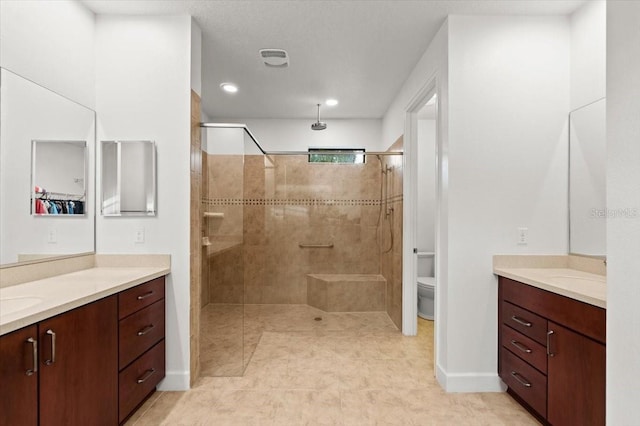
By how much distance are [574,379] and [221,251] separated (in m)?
2.39

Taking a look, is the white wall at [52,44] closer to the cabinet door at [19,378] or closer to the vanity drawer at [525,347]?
the cabinet door at [19,378]

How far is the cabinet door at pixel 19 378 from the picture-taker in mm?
1117

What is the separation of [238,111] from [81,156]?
2569 mm

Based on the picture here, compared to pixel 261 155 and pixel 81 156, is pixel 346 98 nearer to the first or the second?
pixel 261 155

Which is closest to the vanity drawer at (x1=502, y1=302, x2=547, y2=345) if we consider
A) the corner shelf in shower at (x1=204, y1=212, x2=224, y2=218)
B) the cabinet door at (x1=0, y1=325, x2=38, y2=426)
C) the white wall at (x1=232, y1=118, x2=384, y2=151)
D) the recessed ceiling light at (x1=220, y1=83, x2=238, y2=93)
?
the corner shelf in shower at (x1=204, y1=212, x2=224, y2=218)

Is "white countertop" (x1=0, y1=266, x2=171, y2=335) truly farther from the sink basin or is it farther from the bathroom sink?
the bathroom sink

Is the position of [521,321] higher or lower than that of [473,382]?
higher

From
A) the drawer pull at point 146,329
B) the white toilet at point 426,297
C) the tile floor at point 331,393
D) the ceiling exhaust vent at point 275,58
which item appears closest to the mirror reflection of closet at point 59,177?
the drawer pull at point 146,329

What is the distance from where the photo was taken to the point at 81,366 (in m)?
1.51

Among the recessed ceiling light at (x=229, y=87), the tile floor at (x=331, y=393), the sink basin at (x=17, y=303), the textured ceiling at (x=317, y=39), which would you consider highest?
the textured ceiling at (x=317, y=39)

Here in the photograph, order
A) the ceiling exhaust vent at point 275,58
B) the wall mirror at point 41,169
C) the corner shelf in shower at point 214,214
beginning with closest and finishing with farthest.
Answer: the wall mirror at point 41,169 → the corner shelf in shower at point 214,214 → the ceiling exhaust vent at point 275,58

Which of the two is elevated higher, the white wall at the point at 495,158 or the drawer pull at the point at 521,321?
the white wall at the point at 495,158

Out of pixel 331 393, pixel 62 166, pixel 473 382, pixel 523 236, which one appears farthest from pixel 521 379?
pixel 62 166

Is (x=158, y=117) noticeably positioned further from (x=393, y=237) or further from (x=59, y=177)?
(x=393, y=237)
